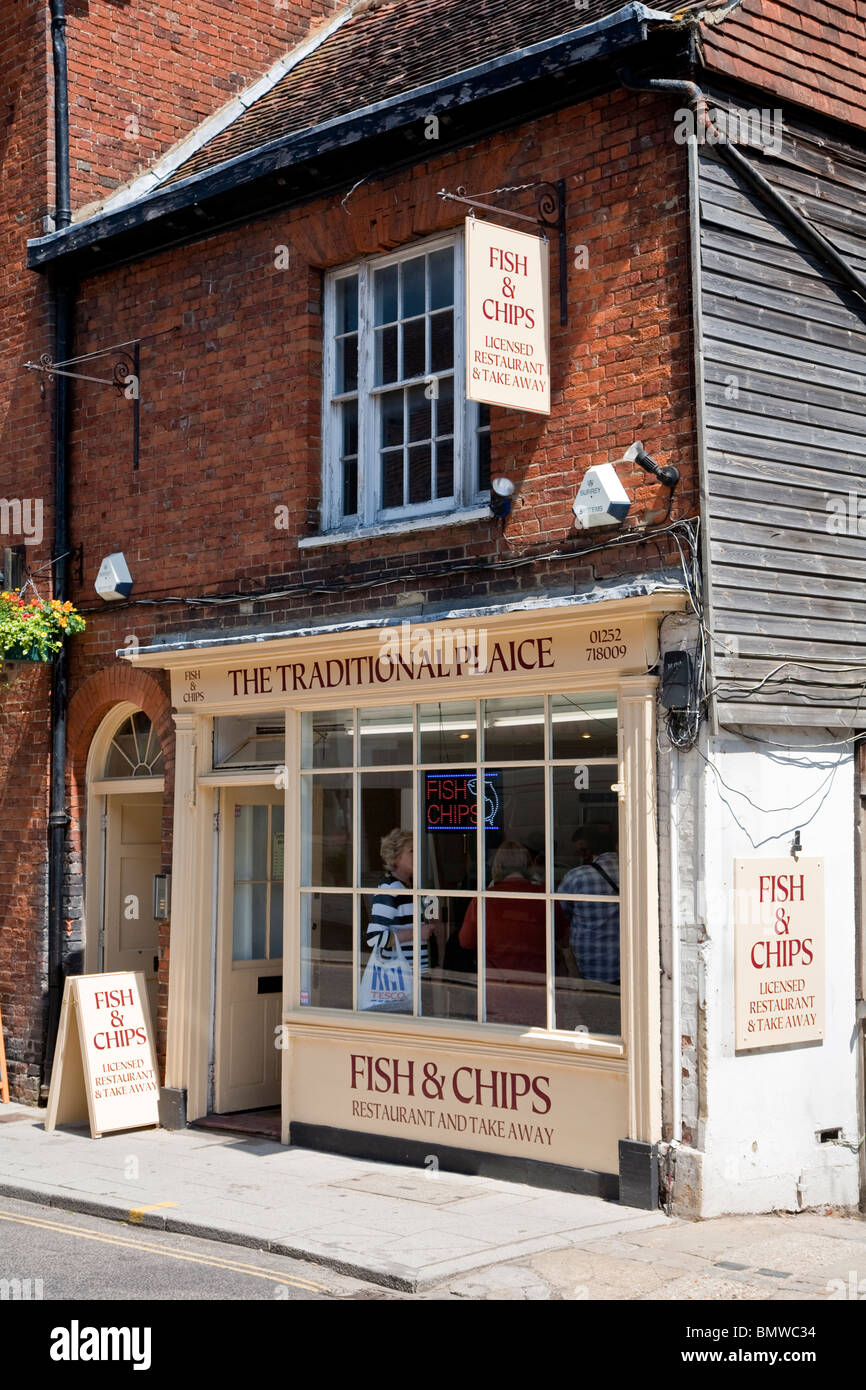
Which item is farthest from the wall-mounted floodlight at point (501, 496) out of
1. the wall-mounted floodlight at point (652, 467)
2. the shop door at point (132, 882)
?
the shop door at point (132, 882)

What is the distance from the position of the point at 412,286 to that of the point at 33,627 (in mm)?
3867

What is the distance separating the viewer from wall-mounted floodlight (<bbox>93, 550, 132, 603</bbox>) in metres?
11.5

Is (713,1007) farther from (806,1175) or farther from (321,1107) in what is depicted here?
(321,1107)

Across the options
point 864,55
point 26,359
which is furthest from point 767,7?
point 26,359

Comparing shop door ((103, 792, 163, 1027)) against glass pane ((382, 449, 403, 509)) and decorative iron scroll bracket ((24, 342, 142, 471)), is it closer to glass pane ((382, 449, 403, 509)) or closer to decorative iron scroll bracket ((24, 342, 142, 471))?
decorative iron scroll bracket ((24, 342, 142, 471))

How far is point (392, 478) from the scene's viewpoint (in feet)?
33.2

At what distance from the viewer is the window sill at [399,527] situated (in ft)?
30.6

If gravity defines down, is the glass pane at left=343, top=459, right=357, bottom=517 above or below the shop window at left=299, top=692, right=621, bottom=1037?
above

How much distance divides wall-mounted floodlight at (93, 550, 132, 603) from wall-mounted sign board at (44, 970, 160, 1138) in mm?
2869

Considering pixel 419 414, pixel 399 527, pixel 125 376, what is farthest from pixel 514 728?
pixel 125 376

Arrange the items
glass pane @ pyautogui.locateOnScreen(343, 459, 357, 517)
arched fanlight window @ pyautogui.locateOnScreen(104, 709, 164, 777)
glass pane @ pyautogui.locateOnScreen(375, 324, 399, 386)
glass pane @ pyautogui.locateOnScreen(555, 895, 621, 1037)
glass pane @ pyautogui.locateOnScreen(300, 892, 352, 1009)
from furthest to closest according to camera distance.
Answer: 1. arched fanlight window @ pyautogui.locateOnScreen(104, 709, 164, 777)
2. glass pane @ pyautogui.locateOnScreen(343, 459, 357, 517)
3. glass pane @ pyautogui.locateOnScreen(375, 324, 399, 386)
4. glass pane @ pyautogui.locateOnScreen(300, 892, 352, 1009)
5. glass pane @ pyautogui.locateOnScreen(555, 895, 621, 1037)

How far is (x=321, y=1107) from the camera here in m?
9.93

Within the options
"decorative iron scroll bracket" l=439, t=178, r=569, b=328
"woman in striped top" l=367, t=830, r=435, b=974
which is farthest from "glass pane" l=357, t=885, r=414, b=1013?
"decorative iron scroll bracket" l=439, t=178, r=569, b=328

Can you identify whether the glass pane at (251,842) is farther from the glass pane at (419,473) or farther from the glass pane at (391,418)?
the glass pane at (391,418)
